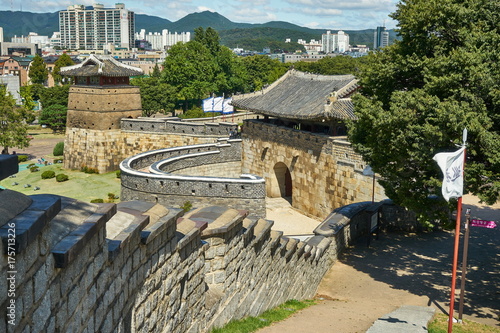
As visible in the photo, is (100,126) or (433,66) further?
(100,126)

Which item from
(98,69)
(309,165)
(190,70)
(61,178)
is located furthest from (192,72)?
(309,165)

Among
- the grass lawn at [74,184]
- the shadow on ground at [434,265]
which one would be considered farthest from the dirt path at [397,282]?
the grass lawn at [74,184]

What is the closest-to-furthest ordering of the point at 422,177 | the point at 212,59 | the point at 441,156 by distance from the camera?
the point at 441,156 → the point at 422,177 → the point at 212,59

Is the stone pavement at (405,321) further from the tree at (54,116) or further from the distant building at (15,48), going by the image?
the distant building at (15,48)

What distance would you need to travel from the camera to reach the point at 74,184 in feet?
123

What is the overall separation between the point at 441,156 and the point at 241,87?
2578 inches

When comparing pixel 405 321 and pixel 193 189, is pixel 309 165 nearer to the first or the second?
pixel 193 189

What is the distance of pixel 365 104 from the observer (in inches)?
619

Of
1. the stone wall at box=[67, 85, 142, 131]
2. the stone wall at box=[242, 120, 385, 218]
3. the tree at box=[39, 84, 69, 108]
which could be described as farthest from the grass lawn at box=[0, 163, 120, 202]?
the tree at box=[39, 84, 69, 108]

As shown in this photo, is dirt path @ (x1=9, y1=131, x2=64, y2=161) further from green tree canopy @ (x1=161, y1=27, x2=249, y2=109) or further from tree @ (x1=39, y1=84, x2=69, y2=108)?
green tree canopy @ (x1=161, y1=27, x2=249, y2=109)

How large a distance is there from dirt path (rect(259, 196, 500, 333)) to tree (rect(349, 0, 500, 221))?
6.12ft

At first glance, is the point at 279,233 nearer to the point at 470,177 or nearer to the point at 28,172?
the point at 470,177

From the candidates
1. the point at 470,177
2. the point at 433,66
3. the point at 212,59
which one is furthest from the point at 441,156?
the point at 212,59

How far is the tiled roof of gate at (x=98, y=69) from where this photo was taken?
40.1 meters
